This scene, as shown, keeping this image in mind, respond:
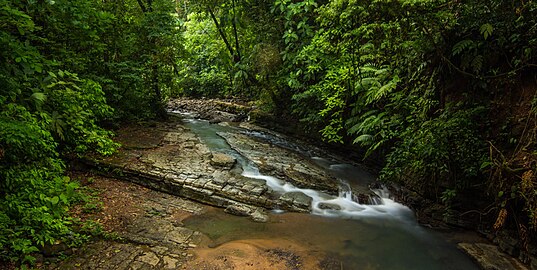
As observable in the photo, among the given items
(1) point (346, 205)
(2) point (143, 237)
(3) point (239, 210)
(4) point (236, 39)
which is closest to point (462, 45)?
(1) point (346, 205)

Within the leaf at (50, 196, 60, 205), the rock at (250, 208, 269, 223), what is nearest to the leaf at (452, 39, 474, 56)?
the rock at (250, 208, 269, 223)

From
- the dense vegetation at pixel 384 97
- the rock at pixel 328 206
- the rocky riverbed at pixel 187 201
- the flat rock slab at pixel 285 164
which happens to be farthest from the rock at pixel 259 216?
the dense vegetation at pixel 384 97

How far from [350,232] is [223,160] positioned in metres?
4.17

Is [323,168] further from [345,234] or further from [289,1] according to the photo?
[289,1]

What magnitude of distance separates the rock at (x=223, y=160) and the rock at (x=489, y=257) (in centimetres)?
579

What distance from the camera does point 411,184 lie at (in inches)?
293

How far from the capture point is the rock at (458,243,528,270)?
4.85 m

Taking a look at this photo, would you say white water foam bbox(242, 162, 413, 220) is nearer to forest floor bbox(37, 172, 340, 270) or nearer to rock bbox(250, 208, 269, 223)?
rock bbox(250, 208, 269, 223)

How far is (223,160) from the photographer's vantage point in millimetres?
8781

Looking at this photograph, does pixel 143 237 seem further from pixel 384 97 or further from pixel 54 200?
pixel 384 97

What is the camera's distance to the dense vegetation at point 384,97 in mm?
4137

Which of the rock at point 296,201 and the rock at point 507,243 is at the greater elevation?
the rock at point 507,243

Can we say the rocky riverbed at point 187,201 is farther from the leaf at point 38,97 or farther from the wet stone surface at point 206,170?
the leaf at point 38,97

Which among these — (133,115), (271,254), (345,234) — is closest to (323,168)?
(345,234)
